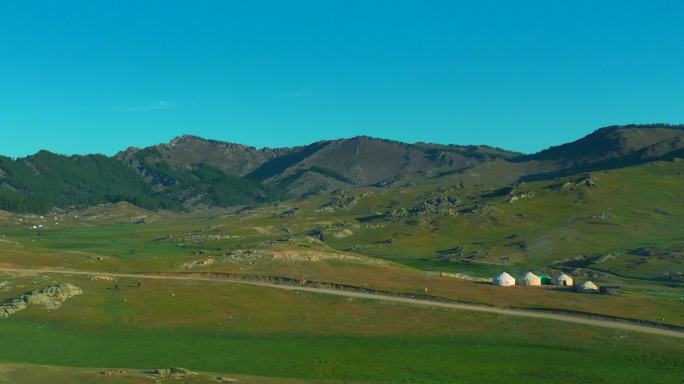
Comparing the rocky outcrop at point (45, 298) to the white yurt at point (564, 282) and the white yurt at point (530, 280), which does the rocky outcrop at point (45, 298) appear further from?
the white yurt at point (564, 282)

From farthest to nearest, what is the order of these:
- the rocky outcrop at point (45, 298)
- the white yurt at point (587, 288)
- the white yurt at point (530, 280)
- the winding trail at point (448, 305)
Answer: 1. the white yurt at point (530, 280)
2. the white yurt at point (587, 288)
3. the rocky outcrop at point (45, 298)
4. the winding trail at point (448, 305)

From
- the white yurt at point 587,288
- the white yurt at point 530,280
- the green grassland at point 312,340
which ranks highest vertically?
the white yurt at point 530,280

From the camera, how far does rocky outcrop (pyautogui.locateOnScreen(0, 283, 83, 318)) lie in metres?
104

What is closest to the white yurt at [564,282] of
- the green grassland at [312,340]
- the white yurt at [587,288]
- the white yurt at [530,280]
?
the white yurt at [530,280]

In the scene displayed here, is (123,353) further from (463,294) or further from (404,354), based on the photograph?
(463,294)

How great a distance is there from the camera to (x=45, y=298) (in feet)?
359

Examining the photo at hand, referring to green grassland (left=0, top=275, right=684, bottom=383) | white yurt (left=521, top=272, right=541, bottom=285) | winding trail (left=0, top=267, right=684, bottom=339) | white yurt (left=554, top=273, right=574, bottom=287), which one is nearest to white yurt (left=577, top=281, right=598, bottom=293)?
white yurt (left=521, top=272, right=541, bottom=285)

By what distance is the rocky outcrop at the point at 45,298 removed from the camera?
104438 millimetres

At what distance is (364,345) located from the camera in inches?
3536

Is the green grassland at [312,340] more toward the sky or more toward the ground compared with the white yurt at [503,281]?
more toward the ground

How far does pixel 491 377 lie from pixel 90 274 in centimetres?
8979

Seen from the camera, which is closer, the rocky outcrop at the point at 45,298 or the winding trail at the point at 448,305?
the winding trail at the point at 448,305

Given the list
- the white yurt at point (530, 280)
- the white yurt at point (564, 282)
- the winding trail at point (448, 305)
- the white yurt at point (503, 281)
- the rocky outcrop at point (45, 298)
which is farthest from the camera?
the white yurt at point (564, 282)

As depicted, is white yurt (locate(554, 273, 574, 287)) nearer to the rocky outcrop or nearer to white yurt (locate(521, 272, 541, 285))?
white yurt (locate(521, 272, 541, 285))
